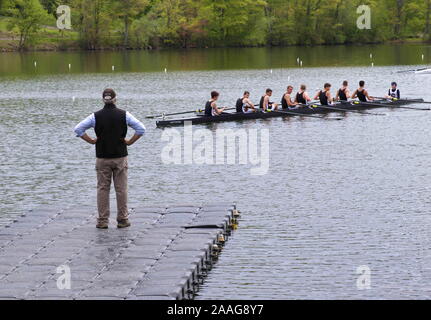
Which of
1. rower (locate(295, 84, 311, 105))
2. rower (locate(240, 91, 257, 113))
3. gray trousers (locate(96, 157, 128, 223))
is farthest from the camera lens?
rower (locate(295, 84, 311, 105))

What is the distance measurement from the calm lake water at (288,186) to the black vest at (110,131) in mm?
2855

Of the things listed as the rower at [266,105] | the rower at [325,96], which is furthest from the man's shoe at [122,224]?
the rower at [325,96]

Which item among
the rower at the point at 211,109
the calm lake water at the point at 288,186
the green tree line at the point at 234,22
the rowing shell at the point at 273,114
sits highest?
the green tree line at the point at 234,22

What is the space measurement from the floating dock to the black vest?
156 centimetres

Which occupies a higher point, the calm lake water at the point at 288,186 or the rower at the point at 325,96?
the rower at the point at 325,96

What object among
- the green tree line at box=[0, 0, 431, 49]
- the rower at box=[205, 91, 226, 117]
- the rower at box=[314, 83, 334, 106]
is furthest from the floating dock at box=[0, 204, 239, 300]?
the green tree line at box=[0, 0, 431, 49]

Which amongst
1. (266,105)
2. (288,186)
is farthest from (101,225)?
(266,105)

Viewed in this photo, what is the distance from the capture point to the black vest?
Result: 53.7 feet

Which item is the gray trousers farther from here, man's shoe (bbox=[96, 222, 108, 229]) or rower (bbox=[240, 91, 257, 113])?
rower (bbox=[240, 91, 257, 113])

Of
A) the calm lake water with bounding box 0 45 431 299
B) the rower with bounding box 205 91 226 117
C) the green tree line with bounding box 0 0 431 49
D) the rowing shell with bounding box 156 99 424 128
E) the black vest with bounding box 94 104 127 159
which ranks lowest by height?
the calm lake water with bounding box 0 45 431 299

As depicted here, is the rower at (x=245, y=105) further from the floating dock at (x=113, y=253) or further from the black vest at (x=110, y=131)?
the black vest at (x=110, y=131)

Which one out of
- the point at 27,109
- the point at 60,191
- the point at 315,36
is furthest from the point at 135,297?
the point at 315,36

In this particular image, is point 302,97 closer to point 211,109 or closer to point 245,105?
point 245,105

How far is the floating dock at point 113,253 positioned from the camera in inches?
526
